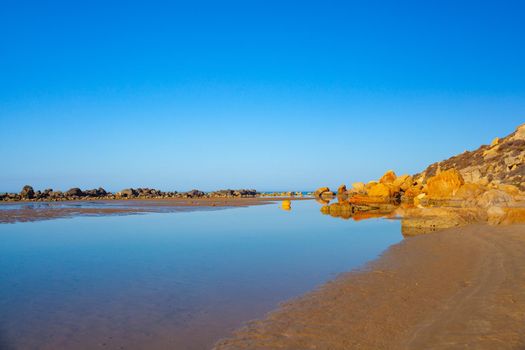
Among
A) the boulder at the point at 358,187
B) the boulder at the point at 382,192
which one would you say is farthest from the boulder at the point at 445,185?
the boulder at the point at 358,187

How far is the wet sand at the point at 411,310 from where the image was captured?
5121 millimetres

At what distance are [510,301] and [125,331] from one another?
6.09m

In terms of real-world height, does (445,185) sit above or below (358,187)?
below

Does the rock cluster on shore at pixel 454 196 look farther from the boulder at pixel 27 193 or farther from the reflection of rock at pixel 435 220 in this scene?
the boulder at pixel 27 193

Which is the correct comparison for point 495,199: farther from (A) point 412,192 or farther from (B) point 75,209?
(B) point 75,209

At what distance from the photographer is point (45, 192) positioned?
72.2 meters

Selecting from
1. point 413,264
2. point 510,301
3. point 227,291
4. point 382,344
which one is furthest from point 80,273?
point 510,301

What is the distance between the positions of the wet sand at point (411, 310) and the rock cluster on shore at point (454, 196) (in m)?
6.60

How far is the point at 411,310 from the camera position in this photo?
253 inches

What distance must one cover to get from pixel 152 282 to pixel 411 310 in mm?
5661

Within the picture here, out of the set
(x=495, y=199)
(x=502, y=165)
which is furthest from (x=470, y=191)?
(x=502, y=165)

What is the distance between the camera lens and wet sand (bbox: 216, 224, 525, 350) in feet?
16.8

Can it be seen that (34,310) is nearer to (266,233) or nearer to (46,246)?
(46,246)

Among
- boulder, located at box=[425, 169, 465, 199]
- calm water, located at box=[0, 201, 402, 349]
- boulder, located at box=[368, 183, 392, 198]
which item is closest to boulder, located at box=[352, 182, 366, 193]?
boulder, located at box=[368, 183, 392, 198]
